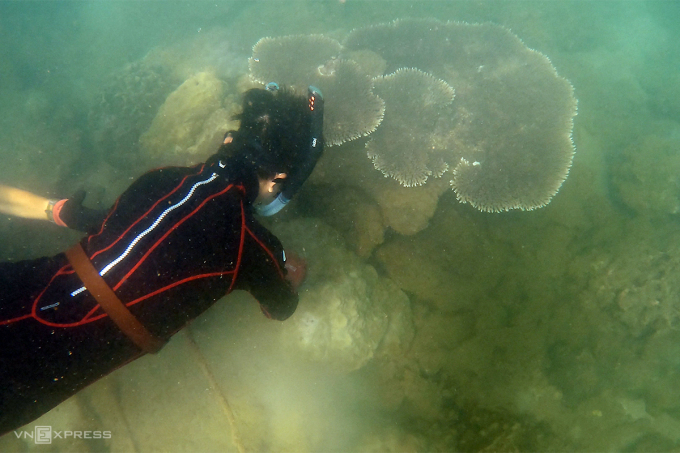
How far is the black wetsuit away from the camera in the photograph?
6.05 feet

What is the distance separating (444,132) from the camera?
426 cm

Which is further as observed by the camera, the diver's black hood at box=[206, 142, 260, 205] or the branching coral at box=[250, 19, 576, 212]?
the branching coral at box=[250, 19, 576, 212]

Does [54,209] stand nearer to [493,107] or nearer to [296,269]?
[296,269]

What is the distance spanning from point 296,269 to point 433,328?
175 centimetres

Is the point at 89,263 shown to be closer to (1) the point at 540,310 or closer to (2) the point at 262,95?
(2) the point at 262,95

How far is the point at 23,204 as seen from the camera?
10.6 feet

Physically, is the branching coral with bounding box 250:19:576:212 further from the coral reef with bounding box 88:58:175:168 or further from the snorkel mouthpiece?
the coral reef with bounding box 88:58:175:168

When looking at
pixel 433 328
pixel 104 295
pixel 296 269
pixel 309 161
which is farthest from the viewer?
pixel 433 328

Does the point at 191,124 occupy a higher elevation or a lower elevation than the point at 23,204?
higher

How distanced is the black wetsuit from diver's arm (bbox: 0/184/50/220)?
1.30 metres

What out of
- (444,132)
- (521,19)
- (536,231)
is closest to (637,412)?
(536,231)

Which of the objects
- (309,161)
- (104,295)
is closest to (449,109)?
(309,161)

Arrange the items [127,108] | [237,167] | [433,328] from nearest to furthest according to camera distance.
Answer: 1. [237,167]
2. [433,328]
3. [127,108]

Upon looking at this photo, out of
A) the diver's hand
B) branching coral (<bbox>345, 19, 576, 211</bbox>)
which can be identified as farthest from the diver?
branching coral (<bbox>345, 19, 576, 211</bbox>)
